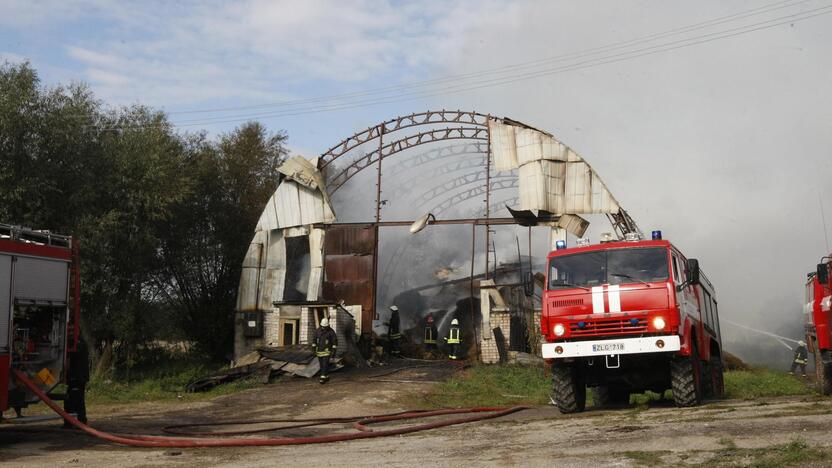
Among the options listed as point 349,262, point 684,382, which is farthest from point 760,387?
point 349,262

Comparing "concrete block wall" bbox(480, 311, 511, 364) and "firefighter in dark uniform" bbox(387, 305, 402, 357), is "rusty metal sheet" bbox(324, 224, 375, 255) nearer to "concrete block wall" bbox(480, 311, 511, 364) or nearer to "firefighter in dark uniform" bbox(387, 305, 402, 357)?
"firefighter in dark uniform" bbox(387, 305, 402, 357)

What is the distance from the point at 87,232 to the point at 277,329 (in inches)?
261

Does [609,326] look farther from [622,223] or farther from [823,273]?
[622,223]

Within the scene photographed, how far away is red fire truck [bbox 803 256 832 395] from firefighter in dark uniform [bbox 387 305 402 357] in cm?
1504

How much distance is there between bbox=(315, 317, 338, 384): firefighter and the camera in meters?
21.5

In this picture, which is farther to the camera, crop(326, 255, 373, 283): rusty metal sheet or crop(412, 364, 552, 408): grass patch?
crop(326, 255, 373, 283): rusty metal sheet

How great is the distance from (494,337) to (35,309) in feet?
50.1

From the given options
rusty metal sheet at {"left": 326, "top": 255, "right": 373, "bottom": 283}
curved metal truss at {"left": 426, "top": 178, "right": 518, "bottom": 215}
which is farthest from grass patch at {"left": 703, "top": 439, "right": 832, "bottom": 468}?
curved metal truss at {"left": 426, "top": 178, "right": 518, "bottom": 215}

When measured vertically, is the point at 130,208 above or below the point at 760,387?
above

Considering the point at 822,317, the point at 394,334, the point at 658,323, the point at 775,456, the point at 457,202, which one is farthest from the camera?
the point at 457,202

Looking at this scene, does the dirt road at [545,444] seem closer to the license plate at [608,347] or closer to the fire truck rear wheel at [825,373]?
the license plate at [608,347]

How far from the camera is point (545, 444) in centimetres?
909

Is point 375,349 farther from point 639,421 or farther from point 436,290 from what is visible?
point 639,421

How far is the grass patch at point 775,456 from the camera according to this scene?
6.90 meters
